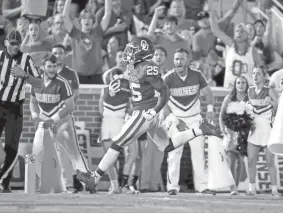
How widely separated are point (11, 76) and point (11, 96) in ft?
0.93

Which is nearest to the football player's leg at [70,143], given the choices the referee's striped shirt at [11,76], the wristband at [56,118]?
the wristband at [56,118]

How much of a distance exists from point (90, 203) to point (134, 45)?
2.34 metres

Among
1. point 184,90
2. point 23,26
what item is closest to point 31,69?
point 184,90

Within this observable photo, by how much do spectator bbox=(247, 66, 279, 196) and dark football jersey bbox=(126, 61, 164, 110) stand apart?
2429 millimetres

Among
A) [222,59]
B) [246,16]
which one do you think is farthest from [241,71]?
[246,16]

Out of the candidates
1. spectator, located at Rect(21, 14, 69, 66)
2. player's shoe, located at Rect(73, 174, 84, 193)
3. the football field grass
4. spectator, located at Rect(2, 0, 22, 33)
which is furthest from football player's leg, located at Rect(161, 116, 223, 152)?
spectator, located at Rect(2, 0, 22, 33)

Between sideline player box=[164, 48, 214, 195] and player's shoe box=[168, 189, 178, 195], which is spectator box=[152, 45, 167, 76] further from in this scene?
player's shoe box=[168, 189, 178, 195]

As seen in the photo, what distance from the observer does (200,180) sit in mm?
12531

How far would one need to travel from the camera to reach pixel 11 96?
12195 mm

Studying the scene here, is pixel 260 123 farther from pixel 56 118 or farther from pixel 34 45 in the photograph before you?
pixel 34 45

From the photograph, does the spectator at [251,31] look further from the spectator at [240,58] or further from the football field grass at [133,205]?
the football field grass at [133,205]

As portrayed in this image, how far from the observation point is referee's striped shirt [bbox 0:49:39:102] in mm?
12188

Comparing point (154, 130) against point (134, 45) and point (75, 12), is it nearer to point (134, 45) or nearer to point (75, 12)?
point (134, 45)

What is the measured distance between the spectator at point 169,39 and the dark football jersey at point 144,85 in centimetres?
328
